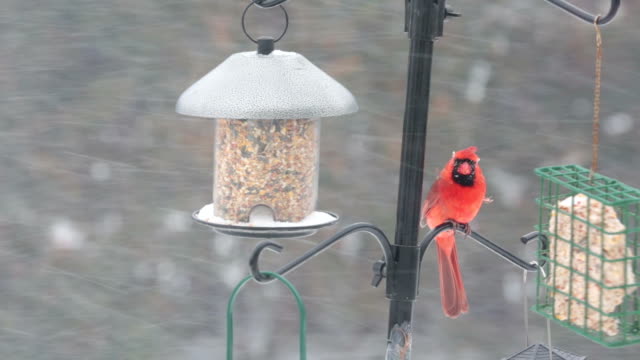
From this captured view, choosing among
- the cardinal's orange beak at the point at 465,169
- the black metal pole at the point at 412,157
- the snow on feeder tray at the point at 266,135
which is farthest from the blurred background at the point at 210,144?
the black metal pole at the point at 412,157

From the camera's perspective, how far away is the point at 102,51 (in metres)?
5.45

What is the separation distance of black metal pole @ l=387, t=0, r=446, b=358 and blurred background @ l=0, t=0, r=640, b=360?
293cm

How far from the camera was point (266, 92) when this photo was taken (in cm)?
284

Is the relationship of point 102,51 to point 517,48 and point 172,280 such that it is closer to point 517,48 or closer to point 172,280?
point 172,280

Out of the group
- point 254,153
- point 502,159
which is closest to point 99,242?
point 502,159

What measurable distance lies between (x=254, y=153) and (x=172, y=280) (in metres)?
2.75

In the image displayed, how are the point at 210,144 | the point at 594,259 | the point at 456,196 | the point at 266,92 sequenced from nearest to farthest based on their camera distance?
1. the point at 594,259
2. the point at 266,92
3. the point at 456,196
4. the point at 210,144

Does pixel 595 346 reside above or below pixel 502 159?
below

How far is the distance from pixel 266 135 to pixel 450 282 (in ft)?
2.59

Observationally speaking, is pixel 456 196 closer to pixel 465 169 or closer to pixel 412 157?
pixel 465 169

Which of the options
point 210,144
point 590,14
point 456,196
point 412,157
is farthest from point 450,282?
point 210,144

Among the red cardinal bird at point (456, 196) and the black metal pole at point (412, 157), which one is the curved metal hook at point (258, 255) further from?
the red cardinal bird at point (456, 196)

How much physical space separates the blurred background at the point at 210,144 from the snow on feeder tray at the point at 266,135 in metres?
2.19

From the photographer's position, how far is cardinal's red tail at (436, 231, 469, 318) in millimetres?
3082
